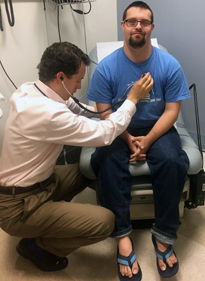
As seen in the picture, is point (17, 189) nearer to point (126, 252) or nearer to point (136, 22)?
point (126, 252)

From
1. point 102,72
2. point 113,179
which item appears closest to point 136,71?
point 102,72

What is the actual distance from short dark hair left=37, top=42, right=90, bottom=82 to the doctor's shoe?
0.80 meters

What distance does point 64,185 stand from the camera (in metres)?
1.45

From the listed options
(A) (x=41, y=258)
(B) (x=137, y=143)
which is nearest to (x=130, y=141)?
(B) (x=137, y=143)

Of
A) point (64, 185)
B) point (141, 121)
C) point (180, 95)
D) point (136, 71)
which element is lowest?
point (64, 185)

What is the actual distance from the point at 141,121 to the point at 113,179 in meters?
0.37

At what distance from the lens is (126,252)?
4.09ft

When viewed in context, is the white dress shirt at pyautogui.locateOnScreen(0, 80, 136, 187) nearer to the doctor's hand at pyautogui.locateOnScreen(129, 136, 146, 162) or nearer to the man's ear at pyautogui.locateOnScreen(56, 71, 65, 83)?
the man's ear at pyautogui.locateOnScreen(56, 71, 65, 83)

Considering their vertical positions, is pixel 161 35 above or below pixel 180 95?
above

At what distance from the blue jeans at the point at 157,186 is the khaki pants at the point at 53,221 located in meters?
0.07

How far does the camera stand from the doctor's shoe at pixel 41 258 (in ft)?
4.40

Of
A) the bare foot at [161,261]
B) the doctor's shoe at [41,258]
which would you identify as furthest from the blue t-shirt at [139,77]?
the doctor's shoe at [41,258]

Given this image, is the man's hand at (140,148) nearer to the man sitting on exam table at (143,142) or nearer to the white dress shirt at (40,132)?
Result: the man sitting on exam table at (143,142)

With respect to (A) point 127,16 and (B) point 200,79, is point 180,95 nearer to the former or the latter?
(A) point 127,16
